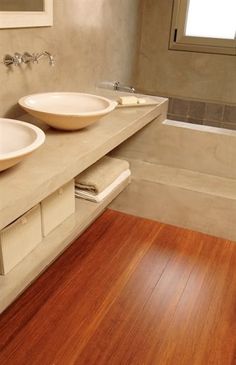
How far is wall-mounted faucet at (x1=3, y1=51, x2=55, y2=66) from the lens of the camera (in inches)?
67.6

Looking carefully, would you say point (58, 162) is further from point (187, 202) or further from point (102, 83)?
point (102, 83)

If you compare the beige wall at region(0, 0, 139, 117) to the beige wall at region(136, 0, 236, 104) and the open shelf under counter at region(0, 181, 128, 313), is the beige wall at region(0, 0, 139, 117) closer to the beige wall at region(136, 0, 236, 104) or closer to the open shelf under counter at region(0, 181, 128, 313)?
the beige wall at region(136, 0, 236, 104)

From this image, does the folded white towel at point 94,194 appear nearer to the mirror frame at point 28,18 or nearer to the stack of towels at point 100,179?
the stack of towels at point 100,179

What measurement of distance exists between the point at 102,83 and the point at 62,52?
23.9 inches

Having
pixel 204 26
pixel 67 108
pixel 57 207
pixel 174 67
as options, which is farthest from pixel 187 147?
pixel 204 26

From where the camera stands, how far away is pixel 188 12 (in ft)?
10.7

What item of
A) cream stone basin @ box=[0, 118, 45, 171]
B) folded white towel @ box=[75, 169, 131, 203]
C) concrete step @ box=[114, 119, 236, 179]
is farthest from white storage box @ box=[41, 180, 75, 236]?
concrete step @ box=[114, 119, 236, 179]

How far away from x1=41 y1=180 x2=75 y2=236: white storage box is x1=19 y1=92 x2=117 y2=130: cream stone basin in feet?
1.01

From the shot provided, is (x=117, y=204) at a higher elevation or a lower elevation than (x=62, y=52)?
lower

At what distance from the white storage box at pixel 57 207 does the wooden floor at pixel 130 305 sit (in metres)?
0.35

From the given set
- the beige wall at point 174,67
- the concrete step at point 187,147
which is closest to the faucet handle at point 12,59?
the concrete step at point 187,147

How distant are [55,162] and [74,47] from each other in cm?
112

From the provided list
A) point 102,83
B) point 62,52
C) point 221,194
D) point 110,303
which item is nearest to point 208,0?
point 102,83

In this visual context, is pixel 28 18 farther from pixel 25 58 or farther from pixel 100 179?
pixel 100 179
